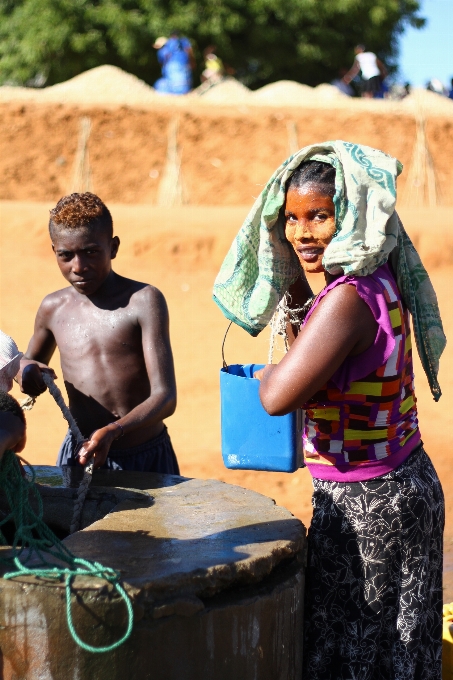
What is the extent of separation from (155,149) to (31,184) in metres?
2.16

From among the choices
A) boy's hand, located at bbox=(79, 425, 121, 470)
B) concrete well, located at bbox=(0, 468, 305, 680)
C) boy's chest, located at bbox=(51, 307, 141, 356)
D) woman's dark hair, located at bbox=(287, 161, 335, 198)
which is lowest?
concrete well, located at bbox=(0, 468, 305, 680)

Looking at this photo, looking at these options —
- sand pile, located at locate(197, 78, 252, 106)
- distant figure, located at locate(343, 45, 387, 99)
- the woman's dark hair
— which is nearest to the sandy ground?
the woman's dark hair

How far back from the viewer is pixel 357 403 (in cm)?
221

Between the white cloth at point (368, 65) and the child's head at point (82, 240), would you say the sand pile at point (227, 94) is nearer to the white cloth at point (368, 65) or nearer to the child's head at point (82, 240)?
the white cloth at point (368, 65)

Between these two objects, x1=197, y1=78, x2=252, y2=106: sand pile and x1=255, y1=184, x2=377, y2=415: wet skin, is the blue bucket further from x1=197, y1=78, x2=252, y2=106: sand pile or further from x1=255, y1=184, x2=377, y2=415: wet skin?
x1=197, y1=78, x2=252, y2=106: sand pile

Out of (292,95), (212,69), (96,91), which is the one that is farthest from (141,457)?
(212,69)

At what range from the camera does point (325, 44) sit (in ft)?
74.7

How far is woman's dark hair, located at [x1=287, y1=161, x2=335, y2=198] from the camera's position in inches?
86.2

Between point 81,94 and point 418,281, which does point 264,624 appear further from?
point 81,94

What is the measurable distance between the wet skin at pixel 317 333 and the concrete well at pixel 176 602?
0.45 m

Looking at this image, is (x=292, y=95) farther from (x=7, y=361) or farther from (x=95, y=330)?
(x=7, y=361)

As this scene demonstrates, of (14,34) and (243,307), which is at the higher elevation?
(14,34)

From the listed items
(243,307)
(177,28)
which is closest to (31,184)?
(177,28)

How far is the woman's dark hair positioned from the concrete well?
3.07 feet
